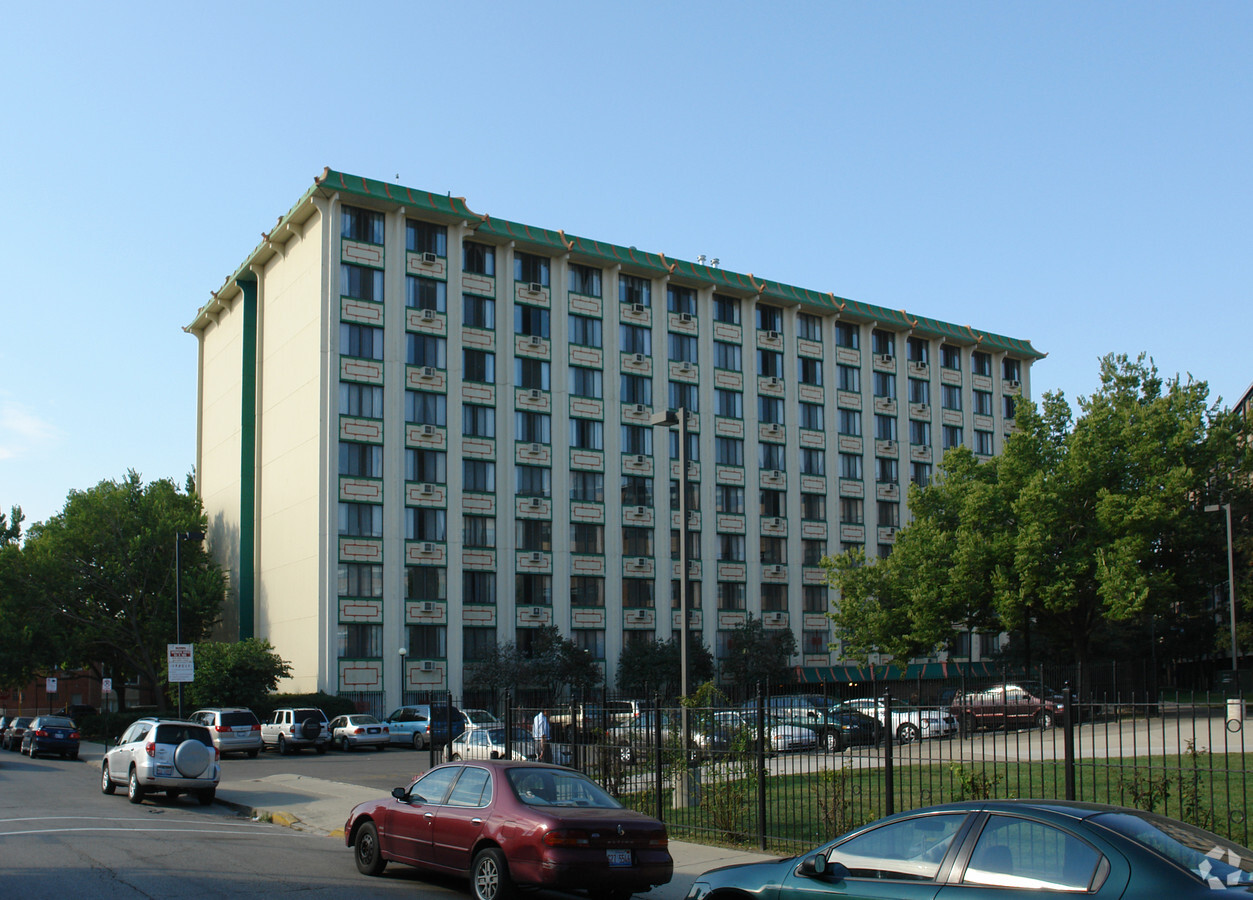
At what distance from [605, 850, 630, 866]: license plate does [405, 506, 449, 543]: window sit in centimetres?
4370

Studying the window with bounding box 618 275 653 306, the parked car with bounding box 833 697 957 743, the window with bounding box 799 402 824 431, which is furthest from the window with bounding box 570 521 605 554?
the parked car with bounding box 833 697 957 743

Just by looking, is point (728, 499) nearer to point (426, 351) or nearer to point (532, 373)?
point (532, 373)

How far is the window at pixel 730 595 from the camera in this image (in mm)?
63500

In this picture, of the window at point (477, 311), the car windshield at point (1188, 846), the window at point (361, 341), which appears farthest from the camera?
the window at point (477, 311)

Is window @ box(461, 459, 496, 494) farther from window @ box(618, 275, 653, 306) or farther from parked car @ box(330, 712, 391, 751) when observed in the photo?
parked car @ box(330, 712, 391, 751)

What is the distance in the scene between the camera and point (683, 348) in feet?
211

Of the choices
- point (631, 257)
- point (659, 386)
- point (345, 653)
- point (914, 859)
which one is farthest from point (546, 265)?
point (914, 859)

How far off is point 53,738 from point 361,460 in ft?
58.0

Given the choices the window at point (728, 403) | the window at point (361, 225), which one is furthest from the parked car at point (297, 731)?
the window at point (728, 403)

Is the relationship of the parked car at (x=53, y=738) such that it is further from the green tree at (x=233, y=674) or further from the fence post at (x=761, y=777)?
the fence post at (x=761, y=777)

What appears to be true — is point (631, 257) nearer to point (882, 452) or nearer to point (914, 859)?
point (882, 452)

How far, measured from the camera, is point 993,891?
6.55 metres

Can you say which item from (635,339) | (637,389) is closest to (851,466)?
(637,389)

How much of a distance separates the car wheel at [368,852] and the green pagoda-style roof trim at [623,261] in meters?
43.5
